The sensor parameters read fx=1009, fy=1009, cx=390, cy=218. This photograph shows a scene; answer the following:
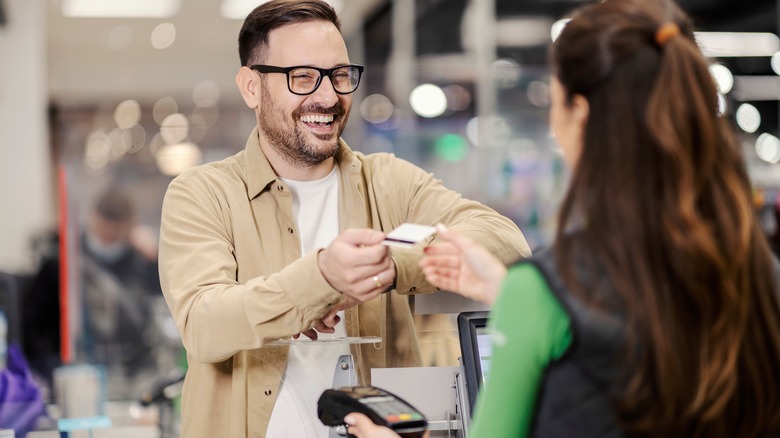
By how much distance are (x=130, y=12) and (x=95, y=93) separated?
87.2 inches

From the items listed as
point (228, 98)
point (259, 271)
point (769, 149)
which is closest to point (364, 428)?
point (259, 271)

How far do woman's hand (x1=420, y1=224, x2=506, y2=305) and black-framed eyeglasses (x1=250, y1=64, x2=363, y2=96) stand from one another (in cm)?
68

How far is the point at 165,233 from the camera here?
6.85ft

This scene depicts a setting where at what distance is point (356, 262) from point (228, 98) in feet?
39.5

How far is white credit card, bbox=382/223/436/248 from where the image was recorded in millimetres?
1547

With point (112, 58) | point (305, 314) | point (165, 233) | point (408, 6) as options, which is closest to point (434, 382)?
point (305, 314)

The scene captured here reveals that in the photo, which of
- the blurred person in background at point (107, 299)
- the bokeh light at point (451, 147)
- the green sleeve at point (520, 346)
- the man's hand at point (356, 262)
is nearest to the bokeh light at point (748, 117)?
the bokeh light at point (451, 147)

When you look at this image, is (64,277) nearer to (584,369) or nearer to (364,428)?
(364,428)

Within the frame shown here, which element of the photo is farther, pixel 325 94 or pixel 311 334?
pixel 325 94

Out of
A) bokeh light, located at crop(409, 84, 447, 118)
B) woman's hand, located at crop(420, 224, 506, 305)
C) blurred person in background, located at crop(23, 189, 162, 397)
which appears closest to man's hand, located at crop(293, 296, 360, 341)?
woman's hand, located at crop(420, 224, 506, 305)

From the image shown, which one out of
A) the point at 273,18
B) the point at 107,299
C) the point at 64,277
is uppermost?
the point at 273,18

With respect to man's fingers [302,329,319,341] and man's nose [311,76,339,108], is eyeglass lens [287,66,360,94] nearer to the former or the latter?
man's nose [311,76,339,108]

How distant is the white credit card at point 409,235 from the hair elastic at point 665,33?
0.47 metres

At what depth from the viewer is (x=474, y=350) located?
70.2 inches
